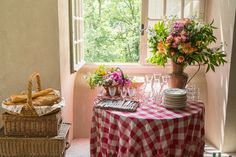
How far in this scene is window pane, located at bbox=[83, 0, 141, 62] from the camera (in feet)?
13.8

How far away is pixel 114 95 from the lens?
2.34 m

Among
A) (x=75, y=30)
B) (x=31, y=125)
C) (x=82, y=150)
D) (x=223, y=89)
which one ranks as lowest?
(x=82, y=150)

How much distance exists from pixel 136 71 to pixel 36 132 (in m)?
1.41

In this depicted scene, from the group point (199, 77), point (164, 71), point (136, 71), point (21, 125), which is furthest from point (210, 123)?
point (21, 125)

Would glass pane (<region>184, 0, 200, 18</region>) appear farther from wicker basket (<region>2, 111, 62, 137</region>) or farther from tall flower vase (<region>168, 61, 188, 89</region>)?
wicker basket (<region>2, 111, 62, 137</region>)

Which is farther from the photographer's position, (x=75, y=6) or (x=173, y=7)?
(x=173, y=7)

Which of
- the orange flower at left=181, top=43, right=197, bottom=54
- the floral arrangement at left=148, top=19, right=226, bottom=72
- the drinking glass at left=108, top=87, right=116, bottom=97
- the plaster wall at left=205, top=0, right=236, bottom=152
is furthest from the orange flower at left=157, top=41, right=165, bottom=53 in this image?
the plaster wall at left=205, top=0, right=236, bottom=152

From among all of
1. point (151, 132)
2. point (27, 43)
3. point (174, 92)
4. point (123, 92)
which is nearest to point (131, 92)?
point (123, 92)

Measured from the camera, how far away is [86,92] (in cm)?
304

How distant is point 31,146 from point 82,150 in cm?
87

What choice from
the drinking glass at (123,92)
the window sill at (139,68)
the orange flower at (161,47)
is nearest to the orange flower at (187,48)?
the orange flower at (161,47)

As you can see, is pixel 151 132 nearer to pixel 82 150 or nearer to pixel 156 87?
pixel 156 87

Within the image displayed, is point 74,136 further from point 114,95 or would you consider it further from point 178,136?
point 178,136

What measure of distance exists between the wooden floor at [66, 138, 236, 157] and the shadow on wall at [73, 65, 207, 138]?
14 centimetres
